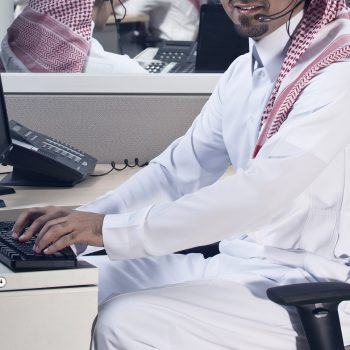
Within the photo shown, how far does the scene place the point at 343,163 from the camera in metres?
1.99

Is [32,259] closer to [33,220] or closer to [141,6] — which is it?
[33,220]

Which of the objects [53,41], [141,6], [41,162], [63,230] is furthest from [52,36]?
[141,6]

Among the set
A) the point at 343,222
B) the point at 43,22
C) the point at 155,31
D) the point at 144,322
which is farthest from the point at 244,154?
the point at 155,31

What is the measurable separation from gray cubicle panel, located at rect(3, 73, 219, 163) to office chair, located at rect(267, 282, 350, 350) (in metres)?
1.25

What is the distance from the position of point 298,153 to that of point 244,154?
0.37m

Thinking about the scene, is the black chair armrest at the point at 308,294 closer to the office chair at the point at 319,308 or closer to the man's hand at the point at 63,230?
the office chair at the point at 319,308

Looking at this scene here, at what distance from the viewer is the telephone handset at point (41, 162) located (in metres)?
2.62

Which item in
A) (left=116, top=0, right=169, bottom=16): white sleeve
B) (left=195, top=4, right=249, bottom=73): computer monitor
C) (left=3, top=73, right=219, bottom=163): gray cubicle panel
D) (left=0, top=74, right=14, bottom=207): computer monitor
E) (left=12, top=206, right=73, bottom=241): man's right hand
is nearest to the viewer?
(left=12, top=206, right=73, bottom=241): man's right hand

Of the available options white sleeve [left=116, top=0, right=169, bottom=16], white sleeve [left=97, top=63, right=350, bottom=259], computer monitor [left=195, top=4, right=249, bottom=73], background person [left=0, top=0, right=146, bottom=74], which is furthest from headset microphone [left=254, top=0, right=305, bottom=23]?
white sleeve [left=116, top=0, right=169, bottom=16]

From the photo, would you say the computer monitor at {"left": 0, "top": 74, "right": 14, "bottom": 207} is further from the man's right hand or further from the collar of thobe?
the collar of thobe

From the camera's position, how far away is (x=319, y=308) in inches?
71.0

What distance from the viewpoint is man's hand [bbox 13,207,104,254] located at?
6.03ft

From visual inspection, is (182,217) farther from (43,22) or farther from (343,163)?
(43,22)

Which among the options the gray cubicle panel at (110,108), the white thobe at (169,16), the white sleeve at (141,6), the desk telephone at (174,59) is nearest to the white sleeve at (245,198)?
the gray cubicle panel at (110,108)
